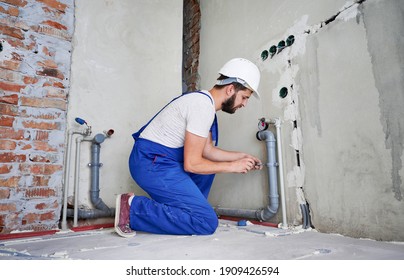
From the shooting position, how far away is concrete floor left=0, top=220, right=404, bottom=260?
3.17 feet

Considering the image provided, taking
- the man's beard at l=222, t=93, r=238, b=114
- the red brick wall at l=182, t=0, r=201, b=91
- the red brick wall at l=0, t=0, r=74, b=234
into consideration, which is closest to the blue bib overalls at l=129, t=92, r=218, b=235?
the man's beard at l=222, t=93, r=238, b=114

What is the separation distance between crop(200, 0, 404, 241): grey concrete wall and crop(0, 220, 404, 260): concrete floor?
0.48 ft

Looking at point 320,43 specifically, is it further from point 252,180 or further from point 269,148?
point 252,180

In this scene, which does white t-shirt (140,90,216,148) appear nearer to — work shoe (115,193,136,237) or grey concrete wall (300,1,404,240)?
work shoe (115,193,136,237)

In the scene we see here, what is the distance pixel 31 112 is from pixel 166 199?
0.98 meters

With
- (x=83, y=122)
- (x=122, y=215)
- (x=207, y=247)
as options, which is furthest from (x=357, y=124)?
(x=83, y=122)

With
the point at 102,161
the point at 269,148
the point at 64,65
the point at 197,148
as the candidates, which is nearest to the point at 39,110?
the point at 64,65

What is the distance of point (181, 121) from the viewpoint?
145 centimetres

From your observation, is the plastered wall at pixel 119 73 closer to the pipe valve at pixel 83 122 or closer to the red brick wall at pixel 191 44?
the pipe valve at pixel 83 122

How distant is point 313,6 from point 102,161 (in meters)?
1.63

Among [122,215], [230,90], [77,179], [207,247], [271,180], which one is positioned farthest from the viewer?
[77,179]

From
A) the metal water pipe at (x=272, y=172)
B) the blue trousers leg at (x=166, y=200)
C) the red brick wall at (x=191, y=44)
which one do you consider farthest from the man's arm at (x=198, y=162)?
the red brick wall at (x=191, y=44)

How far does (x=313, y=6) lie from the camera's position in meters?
1.54

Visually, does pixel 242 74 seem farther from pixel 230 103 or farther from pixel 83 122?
pixel 83 122
